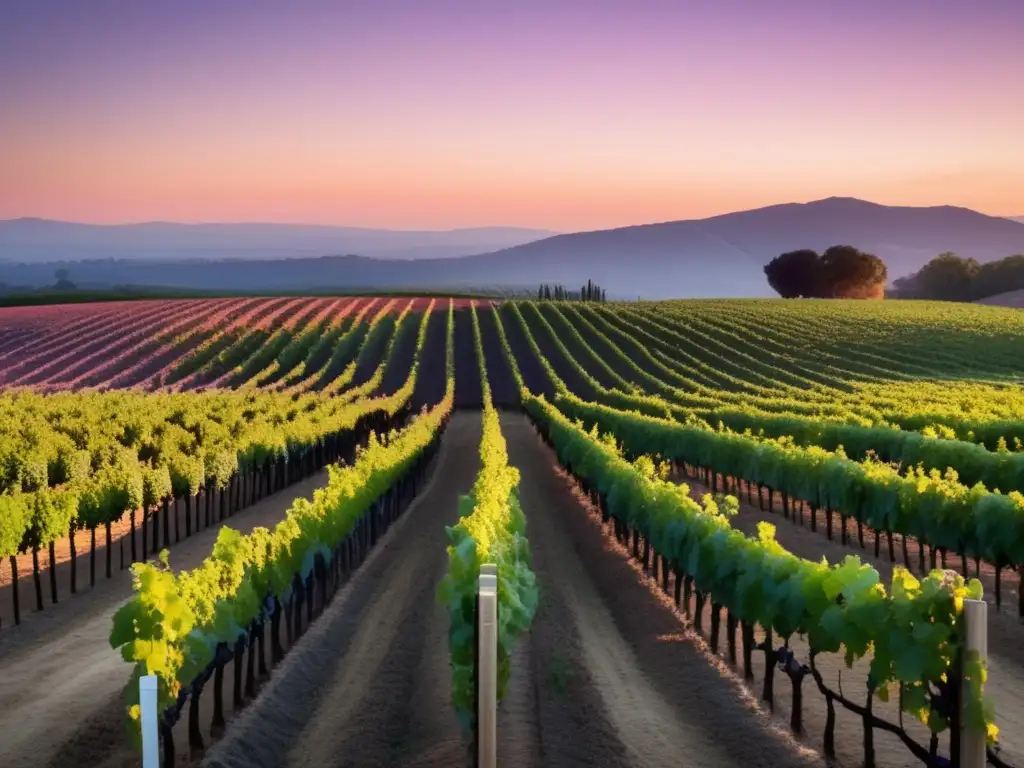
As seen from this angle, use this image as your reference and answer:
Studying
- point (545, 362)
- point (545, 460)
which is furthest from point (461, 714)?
point (545, 362)

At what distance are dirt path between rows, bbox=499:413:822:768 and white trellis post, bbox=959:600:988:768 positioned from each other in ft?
9.65

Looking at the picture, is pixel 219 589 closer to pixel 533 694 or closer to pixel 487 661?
pixel 533 694

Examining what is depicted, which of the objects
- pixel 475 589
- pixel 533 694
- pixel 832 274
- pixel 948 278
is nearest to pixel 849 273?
pixel 832 274

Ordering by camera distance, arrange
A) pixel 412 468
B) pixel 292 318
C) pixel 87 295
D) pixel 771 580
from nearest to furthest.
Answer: pixel 771 580 → pixel 412 468 → pixel 292 318 → pixel 87 295

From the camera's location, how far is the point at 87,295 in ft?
428

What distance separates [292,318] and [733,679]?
89436 mm

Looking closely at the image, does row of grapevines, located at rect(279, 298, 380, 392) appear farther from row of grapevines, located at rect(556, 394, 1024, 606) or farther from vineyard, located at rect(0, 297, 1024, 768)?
row of grapevines, located at rect(556, 394, 1024, 606)

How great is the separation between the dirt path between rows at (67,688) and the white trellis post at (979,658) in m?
9.75

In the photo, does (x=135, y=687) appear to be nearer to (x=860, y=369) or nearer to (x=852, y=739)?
(x=852, y=739)

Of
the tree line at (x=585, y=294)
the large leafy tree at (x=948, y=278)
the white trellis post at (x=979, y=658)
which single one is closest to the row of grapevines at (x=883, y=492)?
the white trellis post at (x=979, y=658)

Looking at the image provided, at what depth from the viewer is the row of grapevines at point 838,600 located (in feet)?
33.9

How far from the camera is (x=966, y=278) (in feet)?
529

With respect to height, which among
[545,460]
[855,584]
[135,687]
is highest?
[855,584]

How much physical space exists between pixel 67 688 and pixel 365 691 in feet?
15.5
